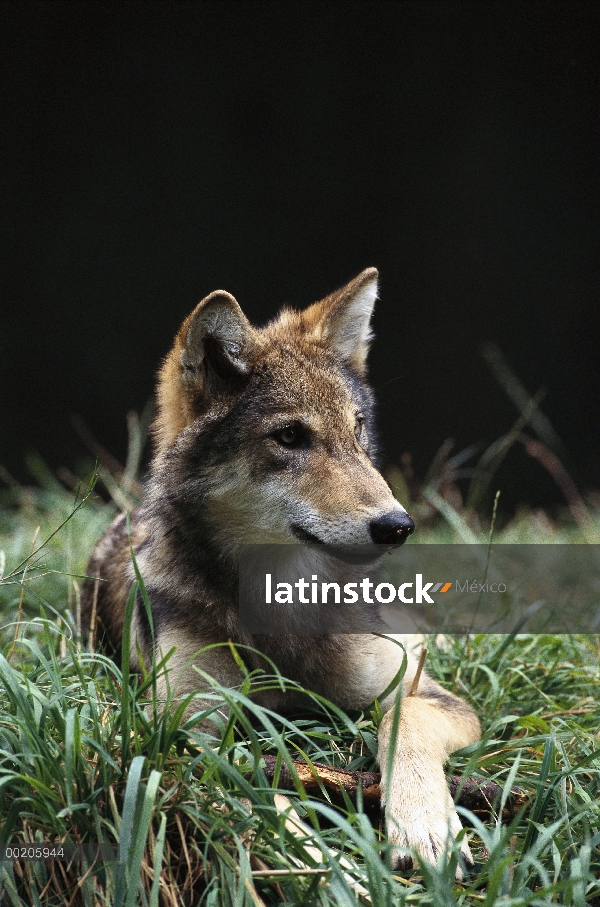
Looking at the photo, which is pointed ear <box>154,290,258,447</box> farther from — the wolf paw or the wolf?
the wolf paw

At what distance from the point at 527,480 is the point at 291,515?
240 inches

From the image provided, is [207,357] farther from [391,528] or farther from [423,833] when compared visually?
[423,833]

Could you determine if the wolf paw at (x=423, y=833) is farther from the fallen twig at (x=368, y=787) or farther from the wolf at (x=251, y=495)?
the wolf at (x=251, y=495)

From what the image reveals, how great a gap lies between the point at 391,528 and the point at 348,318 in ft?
4.02

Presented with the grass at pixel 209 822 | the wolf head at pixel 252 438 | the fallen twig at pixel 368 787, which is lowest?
the fallen twig at pixel 368 787

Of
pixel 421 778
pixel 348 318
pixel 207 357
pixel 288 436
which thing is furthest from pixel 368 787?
pixel 348 318

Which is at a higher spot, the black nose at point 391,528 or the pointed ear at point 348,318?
the pointed ear at point 348,318

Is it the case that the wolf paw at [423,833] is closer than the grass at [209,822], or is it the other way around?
the grass at [209,822]

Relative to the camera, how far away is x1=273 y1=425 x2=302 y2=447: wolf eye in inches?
122

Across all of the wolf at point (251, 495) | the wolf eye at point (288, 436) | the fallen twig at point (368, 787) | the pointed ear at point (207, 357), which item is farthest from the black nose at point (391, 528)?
the pointed ear at point (207, 357)

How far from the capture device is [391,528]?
8.94 feet

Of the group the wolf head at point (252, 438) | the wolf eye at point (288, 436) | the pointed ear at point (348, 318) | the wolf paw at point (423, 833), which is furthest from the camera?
the pointed ear at point (348, 318)

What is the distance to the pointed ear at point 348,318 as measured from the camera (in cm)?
358

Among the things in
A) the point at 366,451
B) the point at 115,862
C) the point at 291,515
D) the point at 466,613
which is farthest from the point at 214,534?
the point at 466,613
